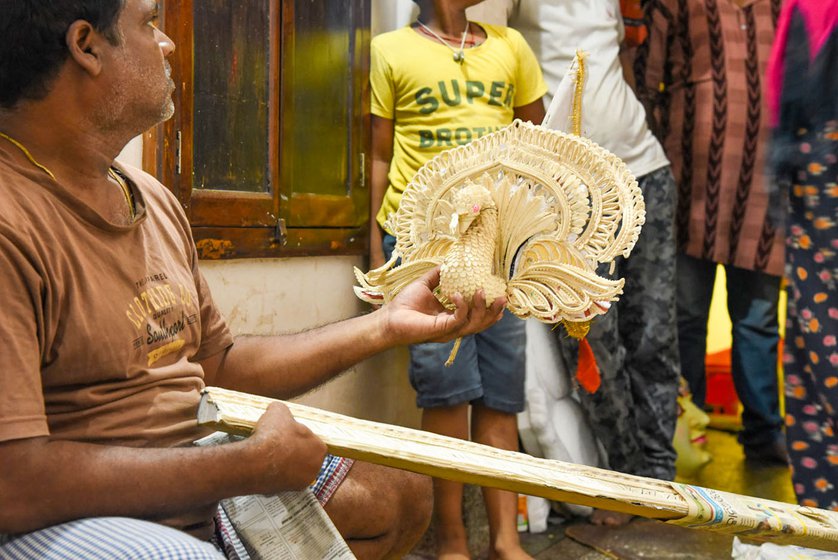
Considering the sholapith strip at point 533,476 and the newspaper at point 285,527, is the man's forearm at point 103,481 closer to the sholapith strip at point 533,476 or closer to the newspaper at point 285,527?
the sholapith strip at point 533,476

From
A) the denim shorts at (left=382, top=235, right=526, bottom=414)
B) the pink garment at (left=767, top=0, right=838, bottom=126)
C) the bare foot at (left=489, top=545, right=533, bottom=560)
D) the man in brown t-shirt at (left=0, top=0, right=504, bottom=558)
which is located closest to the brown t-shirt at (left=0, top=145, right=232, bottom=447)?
the man in brown t-shirt at (left=0, top=0, right=504, bottom=558)

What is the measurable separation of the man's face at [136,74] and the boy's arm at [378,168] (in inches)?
49.0

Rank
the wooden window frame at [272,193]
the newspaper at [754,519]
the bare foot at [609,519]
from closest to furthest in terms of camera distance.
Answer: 1. the newspaper at [754,519]
2. the wooden window frame at [272,193]
3. the bare foot at [609,519]

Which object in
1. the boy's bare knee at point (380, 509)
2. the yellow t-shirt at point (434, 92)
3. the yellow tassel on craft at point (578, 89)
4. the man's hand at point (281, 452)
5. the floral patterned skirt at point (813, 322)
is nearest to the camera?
the man's hand at point (281, 452)

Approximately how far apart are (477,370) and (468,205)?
1029 mm

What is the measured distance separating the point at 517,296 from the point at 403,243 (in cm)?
27

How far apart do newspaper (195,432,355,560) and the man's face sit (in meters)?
0.52

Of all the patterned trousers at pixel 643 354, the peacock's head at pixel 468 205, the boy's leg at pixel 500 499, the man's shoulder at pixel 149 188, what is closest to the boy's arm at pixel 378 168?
the boy's leg at pixel 500 499

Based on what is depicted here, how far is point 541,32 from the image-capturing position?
283 cm

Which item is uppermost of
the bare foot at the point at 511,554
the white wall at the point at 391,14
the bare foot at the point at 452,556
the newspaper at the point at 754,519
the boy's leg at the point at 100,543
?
the white wall at the point at 391,14

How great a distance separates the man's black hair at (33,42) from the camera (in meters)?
1.11

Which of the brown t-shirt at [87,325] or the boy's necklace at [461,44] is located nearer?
the brown t-shirt at [87,325]

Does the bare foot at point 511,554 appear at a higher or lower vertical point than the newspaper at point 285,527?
lower

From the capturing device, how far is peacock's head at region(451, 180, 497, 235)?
152 centimetres
